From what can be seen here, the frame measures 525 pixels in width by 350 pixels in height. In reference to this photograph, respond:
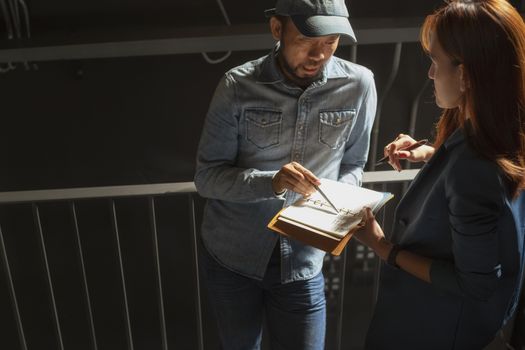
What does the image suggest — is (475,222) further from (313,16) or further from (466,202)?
(313,16)

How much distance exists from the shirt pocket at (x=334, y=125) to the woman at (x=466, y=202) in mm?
251

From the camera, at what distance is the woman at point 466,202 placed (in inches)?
41.0

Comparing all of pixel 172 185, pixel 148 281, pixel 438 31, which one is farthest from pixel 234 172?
pixel 148 281

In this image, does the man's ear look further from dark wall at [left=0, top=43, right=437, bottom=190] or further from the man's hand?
dark wall at [left=0, top=43, right=437, bottom=190]

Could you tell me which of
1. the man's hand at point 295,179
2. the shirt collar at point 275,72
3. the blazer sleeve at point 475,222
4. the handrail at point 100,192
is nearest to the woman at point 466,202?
the blazer sleeve at point 475,222

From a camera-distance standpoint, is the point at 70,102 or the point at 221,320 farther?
the point at 70,102

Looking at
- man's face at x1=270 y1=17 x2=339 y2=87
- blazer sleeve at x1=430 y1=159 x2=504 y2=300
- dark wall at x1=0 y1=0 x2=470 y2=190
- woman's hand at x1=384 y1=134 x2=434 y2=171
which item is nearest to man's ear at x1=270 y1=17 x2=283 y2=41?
man's face at x1=270 y1=17 x2=339 y2=87

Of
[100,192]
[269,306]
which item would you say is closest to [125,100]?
[100,192]

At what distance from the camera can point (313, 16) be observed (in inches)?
52.2

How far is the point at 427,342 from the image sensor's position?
1.37 m

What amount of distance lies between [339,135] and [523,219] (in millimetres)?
514

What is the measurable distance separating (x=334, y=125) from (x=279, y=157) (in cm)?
17

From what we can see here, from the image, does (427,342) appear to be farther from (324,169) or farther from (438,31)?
(438,31)

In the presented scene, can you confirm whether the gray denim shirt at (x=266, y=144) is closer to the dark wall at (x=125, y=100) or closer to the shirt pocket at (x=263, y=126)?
the shirt pocket at (x=263, y=126)
